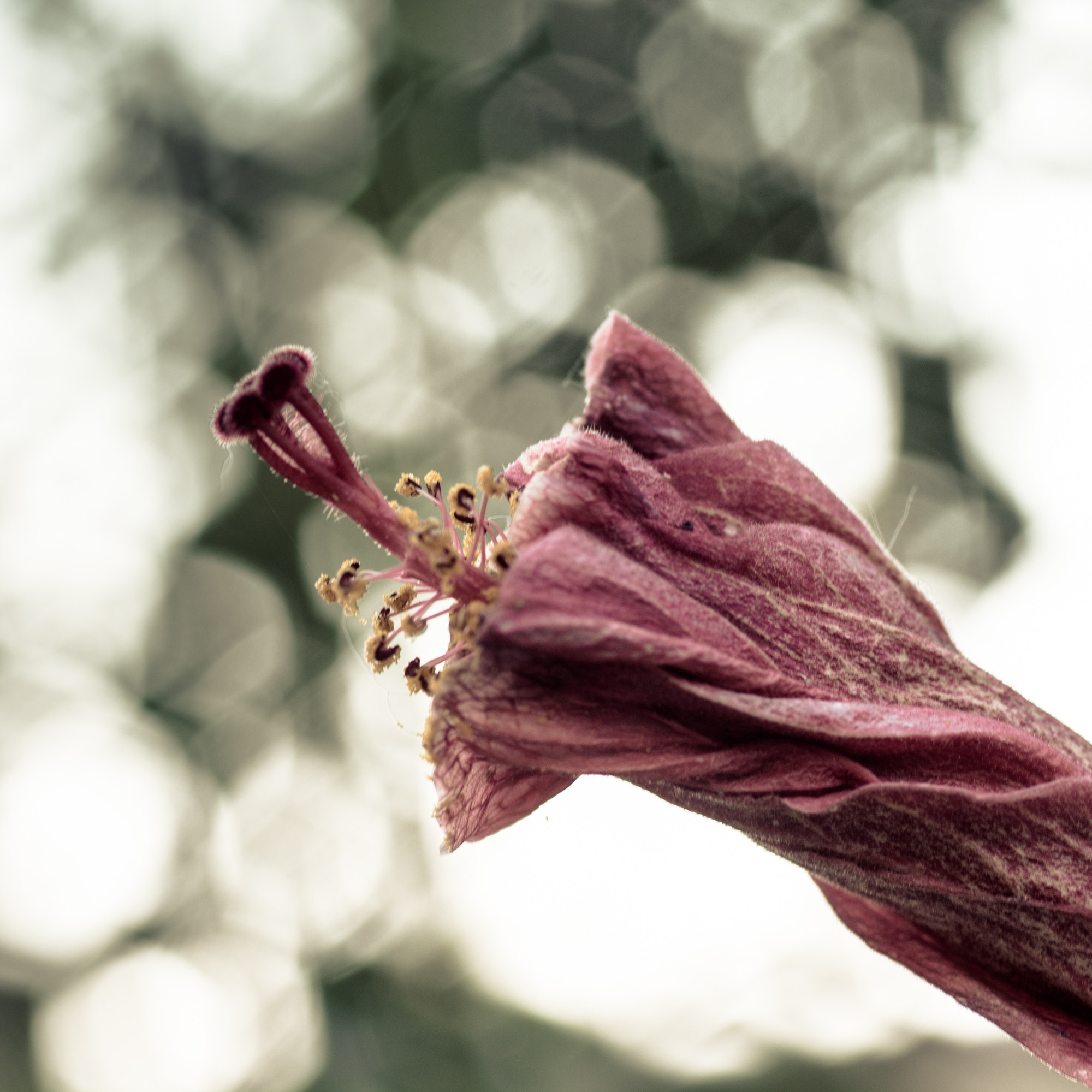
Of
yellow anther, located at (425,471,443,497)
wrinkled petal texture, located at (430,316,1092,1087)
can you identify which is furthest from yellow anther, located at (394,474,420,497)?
wrinkled petal texture, located at (430,316,1092,1087)

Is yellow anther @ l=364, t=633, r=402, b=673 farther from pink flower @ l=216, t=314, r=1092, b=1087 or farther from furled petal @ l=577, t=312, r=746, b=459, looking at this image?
furled petal @ l=577, t=312, r=746, b=459

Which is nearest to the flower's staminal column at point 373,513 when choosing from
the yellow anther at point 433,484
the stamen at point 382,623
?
the stamen at point 382,623

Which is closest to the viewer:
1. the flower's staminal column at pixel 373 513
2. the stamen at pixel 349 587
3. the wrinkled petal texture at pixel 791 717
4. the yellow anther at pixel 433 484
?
the wrinkled petal texture at pixel 791 717

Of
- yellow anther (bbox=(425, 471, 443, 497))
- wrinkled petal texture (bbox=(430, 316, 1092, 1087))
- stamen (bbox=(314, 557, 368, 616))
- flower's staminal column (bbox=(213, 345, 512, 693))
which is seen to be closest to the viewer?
wrinkled petal texture (bbox=(430, 316, 1092, 1087))

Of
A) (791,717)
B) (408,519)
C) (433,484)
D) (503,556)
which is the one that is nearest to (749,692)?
(791,717)

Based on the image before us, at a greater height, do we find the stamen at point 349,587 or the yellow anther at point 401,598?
the stamen at point 349,587

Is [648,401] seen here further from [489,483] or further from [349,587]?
[349,587]

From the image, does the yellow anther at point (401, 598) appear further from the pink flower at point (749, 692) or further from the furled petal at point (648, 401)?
the furled petal at point (648, 401)
